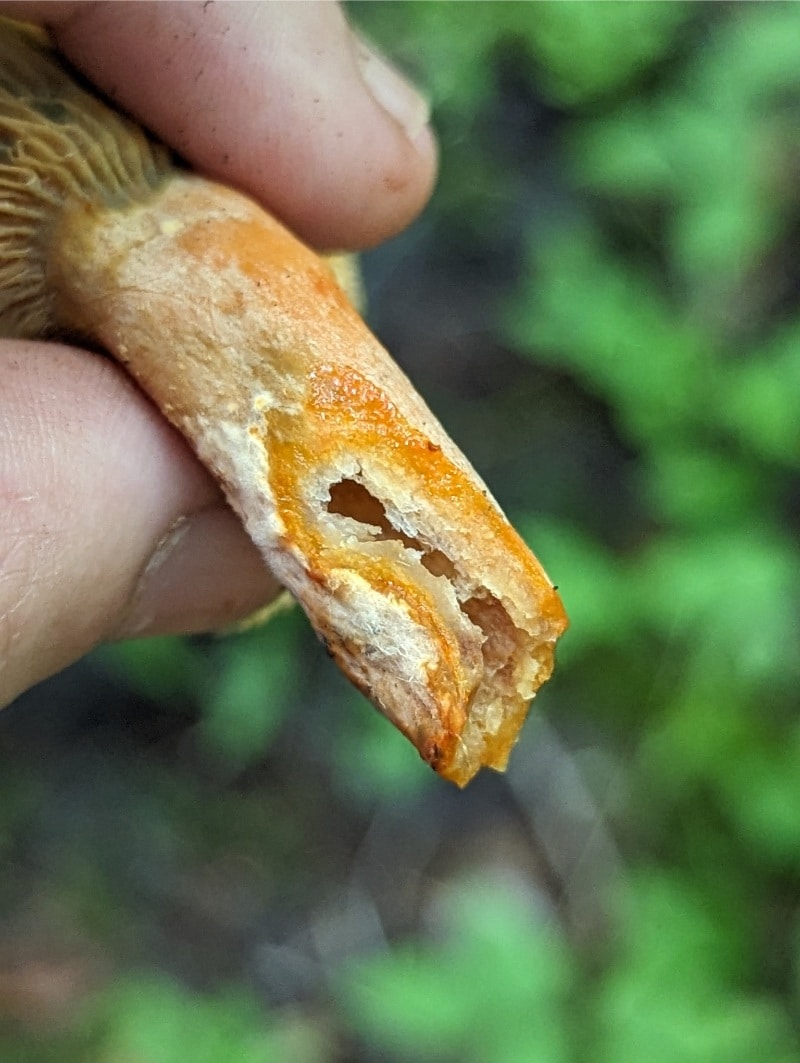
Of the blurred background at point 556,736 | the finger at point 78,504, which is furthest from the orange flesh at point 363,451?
the blurred background at point 556,736

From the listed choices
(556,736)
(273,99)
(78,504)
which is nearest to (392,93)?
(273,99)

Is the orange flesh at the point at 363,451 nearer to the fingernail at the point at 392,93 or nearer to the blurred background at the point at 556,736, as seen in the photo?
the fingernail at the point at 392,93

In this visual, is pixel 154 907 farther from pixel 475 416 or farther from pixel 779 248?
pixel 779 248

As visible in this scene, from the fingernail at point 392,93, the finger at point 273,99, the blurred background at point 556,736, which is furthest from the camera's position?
the blurred background at point 556,736

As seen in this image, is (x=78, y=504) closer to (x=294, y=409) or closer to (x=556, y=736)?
(x=294, y=409)

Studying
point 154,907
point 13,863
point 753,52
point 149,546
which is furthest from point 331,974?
point 753,52

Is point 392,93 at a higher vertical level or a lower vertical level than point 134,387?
higher
